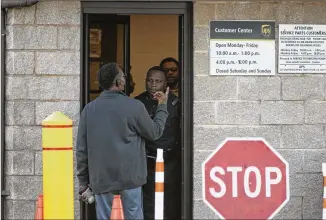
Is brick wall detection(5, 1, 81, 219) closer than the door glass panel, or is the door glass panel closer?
brick wall detection(5, 1, 81, 219)

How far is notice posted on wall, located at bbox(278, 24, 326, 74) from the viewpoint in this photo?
838 centimetres

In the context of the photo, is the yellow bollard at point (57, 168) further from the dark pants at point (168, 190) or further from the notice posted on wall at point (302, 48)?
the notice posted on wall at point (302, 48)

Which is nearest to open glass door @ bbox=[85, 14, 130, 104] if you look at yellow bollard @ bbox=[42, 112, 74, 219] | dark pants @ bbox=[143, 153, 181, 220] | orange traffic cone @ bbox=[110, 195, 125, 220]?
dark pants @ bbox=[143, 153, 181, 220]

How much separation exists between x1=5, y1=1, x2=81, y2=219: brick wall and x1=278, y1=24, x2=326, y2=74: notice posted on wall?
2140mm

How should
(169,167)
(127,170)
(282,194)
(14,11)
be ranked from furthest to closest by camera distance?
(169,167) → (14,11) → (282,194) → (127,170)

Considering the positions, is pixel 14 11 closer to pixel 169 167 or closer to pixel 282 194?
pixel 169 167

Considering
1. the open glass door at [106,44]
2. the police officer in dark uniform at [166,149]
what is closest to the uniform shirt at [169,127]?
the police officer in dark uniform at [166,149]

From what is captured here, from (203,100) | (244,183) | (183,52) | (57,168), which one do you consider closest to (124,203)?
(57,168)

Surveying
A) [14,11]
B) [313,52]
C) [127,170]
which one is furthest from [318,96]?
[14,11]

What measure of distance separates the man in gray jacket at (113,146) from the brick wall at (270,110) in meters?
1.40

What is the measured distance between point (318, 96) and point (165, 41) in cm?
319

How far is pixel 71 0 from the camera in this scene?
8.27 meters

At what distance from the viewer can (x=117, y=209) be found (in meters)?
6.42

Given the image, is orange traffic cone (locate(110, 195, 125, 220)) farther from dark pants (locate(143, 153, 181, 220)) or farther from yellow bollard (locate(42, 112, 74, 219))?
dark pants (locate(143, 153, 181, 220))
